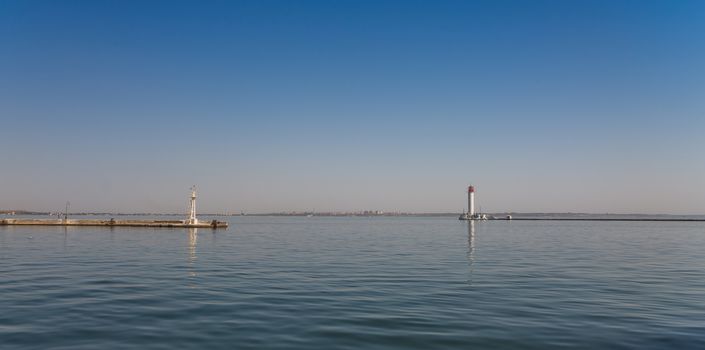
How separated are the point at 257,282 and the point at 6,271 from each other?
17129 millimetres

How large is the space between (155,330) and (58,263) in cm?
2669

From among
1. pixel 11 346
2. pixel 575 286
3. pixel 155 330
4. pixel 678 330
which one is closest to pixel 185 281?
pixel 155 330

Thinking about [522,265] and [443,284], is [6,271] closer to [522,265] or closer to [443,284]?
[443,284]

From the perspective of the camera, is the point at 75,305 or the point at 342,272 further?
the point at 342,272

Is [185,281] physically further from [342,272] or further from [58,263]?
[58,263]

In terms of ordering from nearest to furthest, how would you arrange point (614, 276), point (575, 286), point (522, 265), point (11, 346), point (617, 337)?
point (11, 346), point (617, 337), point (575, 286), point (614, 276), point (522, 265)

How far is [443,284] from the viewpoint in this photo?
27250 mm

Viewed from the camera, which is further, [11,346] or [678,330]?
[678,330]

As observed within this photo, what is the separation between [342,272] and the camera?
107ft

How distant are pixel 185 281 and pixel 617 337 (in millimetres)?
21179

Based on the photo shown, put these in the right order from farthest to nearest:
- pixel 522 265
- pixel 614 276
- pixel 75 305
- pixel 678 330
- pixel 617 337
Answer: pixel 522 265
pixel 614 276
pixel 75 305
pixel 678 330
pixel 617 337

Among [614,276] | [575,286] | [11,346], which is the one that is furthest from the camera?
[614,276]

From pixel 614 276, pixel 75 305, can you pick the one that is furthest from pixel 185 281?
pixel 614 276

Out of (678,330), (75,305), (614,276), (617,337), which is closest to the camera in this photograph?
(617,337)
